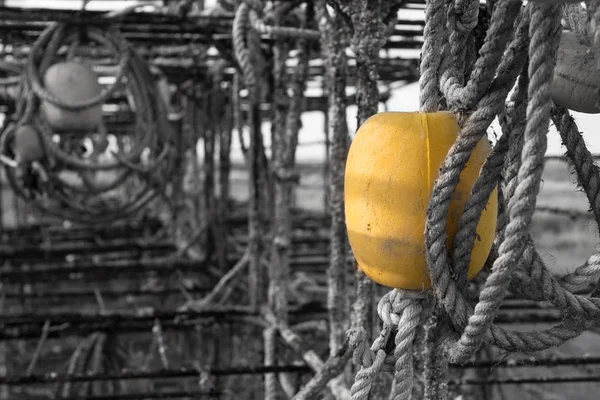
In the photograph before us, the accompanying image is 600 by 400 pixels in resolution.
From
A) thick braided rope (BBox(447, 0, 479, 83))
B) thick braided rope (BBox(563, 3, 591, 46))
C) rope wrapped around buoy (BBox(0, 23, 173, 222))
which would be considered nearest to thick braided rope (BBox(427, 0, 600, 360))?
thick braided rope (BBox(447, 0, 479, 83))

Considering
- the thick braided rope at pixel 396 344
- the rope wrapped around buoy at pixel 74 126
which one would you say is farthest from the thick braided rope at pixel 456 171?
the rope wrapped around buoy at pixel 74 126

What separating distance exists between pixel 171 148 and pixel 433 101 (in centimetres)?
425

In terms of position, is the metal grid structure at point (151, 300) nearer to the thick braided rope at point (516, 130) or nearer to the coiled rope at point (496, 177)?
the coiled rope at point (496, 177)

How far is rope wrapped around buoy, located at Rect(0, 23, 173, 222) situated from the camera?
4395 mm

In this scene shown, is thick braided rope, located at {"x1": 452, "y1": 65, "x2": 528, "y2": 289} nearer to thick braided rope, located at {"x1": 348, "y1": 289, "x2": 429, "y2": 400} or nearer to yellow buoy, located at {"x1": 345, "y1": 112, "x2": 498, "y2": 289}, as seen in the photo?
yellow buoy, located at {"x1": 345, "y1": 112, "x2": 498, "y2": 289}

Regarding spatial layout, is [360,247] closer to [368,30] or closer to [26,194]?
[368,30]

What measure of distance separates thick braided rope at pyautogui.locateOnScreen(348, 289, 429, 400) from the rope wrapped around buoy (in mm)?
3405

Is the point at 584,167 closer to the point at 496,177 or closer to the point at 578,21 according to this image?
the point at 496,177

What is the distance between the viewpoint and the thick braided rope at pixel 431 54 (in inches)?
46.8

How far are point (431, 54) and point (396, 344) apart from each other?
516 millimetres

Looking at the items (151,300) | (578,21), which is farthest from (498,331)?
(151,300)

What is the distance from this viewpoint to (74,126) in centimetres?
456

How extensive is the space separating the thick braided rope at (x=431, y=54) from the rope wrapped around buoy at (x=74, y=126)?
340 centimetres

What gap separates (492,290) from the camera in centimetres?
101
